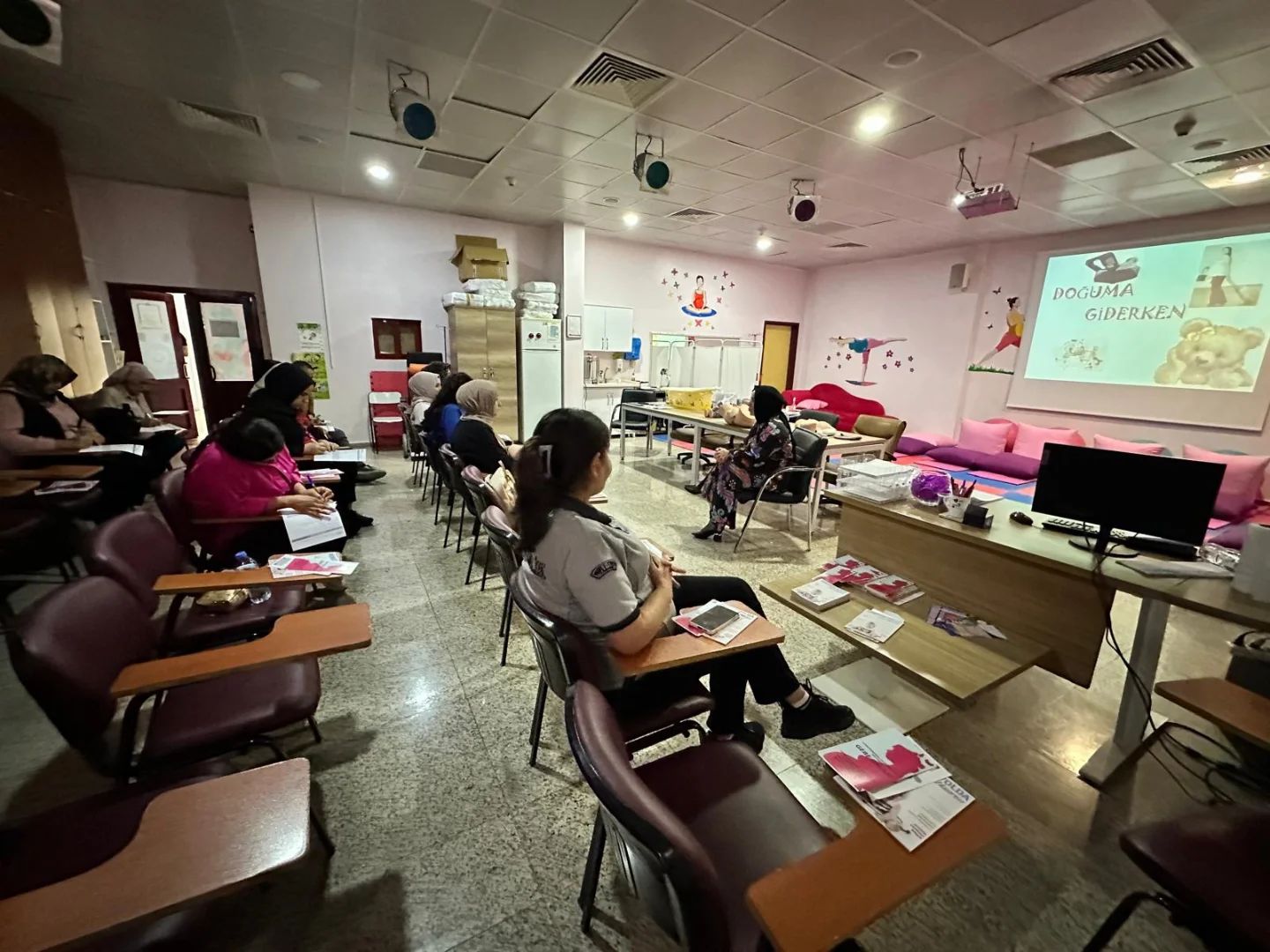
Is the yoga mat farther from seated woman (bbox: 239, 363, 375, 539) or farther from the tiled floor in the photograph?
seated woman (bbox: 239, 363, 375, 539)

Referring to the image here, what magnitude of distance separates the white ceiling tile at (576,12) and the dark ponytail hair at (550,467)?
221 centimetres

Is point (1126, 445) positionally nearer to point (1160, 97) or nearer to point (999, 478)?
point (999, 478)

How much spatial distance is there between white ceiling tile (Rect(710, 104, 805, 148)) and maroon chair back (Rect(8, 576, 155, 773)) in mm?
3953

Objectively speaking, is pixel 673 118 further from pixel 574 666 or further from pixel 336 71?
pixel 574 666

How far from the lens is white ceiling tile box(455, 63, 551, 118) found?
9.84 ft

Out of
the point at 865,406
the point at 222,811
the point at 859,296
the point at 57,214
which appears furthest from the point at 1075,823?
the point at 859,296

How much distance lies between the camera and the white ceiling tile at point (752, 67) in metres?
2.57

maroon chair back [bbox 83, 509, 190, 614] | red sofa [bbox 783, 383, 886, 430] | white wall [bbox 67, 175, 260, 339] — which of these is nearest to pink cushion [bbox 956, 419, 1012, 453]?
red sofa [bbox 783, 383, 886, 430]

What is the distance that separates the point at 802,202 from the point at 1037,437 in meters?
4.11

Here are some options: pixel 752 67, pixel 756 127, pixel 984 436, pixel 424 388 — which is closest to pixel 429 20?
pixel 752 67

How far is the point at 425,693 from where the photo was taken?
208 cm

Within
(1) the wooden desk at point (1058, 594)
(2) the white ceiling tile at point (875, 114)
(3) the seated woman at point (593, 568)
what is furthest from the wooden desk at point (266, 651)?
(2) the white ceiling tile at point (875, 114)

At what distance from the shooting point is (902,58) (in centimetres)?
259

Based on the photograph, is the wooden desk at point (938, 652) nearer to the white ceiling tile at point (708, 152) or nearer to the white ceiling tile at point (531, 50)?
the white ceiling tile at point (531, 50)
